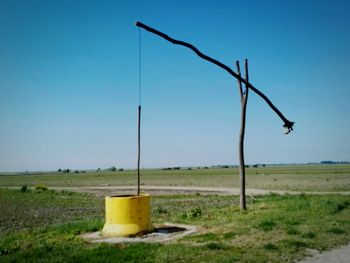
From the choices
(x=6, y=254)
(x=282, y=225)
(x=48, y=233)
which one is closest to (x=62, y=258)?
(x=6, y=254)

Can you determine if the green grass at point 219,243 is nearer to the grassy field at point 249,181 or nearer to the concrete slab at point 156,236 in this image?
the concrete slab at point 156,236

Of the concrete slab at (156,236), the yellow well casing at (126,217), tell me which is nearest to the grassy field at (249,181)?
the concrete slab at (156,236)

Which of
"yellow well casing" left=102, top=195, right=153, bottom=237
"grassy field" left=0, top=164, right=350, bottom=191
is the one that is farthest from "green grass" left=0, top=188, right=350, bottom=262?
"grassy field" left=0, top=164, right=350, bottom=191

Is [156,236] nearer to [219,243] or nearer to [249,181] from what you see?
[219,243]

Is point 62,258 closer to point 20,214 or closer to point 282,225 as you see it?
point 282,225

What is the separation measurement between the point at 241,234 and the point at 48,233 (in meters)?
6.33

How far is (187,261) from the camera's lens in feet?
24.3

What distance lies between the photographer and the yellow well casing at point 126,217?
10867 millimetres

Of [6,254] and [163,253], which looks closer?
[163,253]

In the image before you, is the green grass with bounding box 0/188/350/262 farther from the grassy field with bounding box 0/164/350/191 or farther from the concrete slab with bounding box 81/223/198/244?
the grassy field with bounding box 0/164/350/191

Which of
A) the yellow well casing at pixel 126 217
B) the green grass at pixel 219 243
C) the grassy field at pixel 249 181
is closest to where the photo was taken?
the green grass at pixel 219 243

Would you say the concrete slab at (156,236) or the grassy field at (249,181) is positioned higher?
the concrete slab at (156,236)

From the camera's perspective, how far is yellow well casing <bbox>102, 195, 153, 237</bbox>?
10.9 m

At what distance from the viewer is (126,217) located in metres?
11.0
